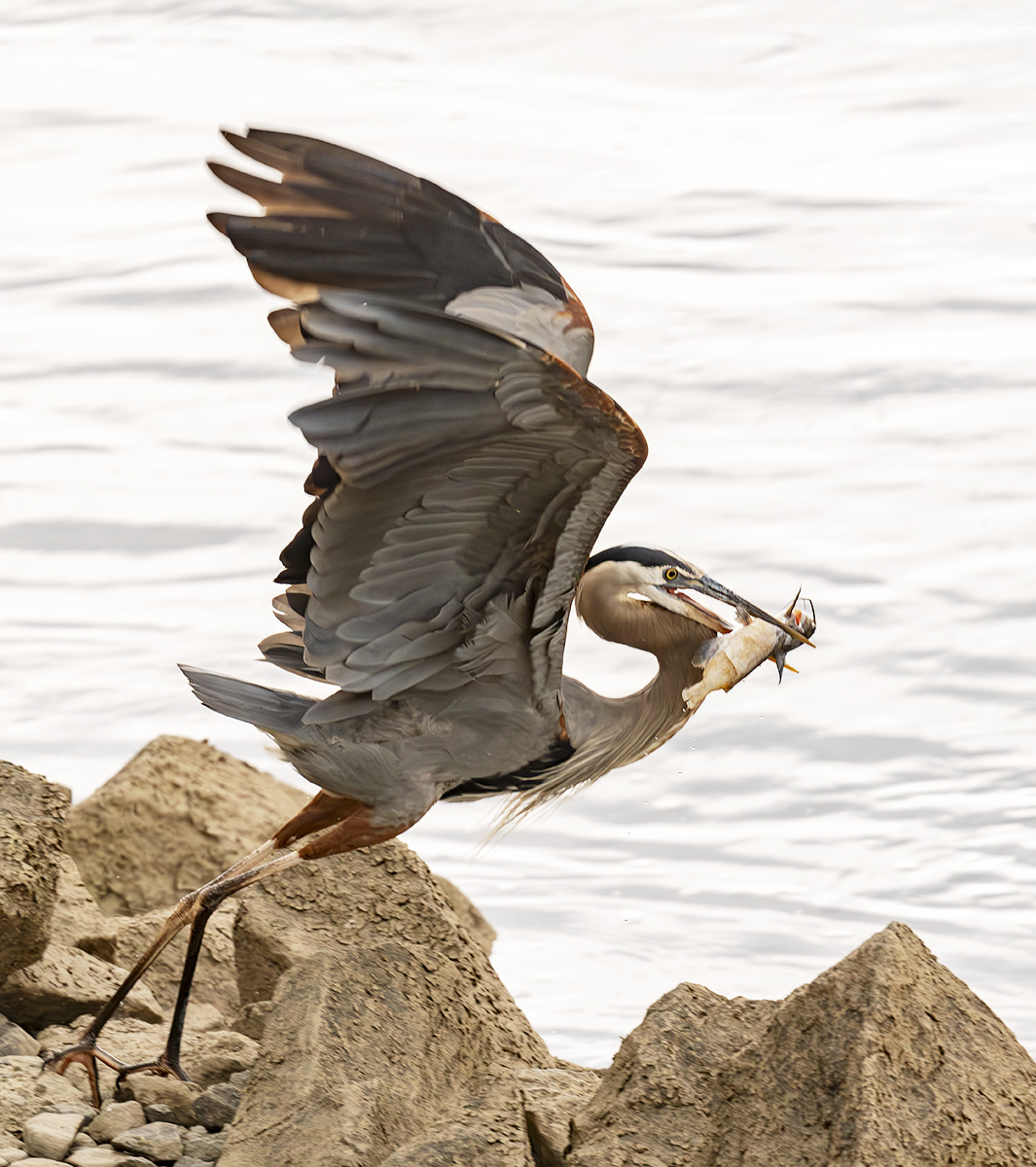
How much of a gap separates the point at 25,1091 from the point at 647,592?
7.42 feet

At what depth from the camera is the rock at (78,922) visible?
5.76m

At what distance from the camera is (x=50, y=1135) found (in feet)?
14.3

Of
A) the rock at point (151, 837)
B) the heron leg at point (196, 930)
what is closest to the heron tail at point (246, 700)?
the heron leg at point (196, 930)

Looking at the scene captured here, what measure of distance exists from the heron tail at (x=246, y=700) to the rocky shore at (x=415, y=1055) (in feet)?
1.61

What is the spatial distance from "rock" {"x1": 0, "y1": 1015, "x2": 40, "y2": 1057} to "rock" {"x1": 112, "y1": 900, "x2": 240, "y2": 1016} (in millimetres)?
855

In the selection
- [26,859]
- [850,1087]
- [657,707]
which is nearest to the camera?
[850,1087]

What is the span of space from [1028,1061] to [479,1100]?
1.26 m

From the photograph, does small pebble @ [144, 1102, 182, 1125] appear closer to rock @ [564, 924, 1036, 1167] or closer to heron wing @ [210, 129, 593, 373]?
rock @ [564, 924, 1036, 1167]

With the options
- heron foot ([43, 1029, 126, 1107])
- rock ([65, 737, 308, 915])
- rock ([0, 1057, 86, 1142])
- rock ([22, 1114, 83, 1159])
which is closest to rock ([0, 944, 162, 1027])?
rock ([0, 1057, 86, 1142])

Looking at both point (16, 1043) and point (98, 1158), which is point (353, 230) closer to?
point (98, 1158)

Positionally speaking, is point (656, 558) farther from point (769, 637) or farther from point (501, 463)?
point (501, 463)

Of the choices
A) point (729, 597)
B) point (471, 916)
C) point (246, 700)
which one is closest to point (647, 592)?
point (729, 597)

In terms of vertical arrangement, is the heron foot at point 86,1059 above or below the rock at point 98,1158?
above

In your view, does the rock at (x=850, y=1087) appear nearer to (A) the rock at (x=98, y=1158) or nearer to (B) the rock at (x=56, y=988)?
(A) the rock at (x=98, y=1158)
